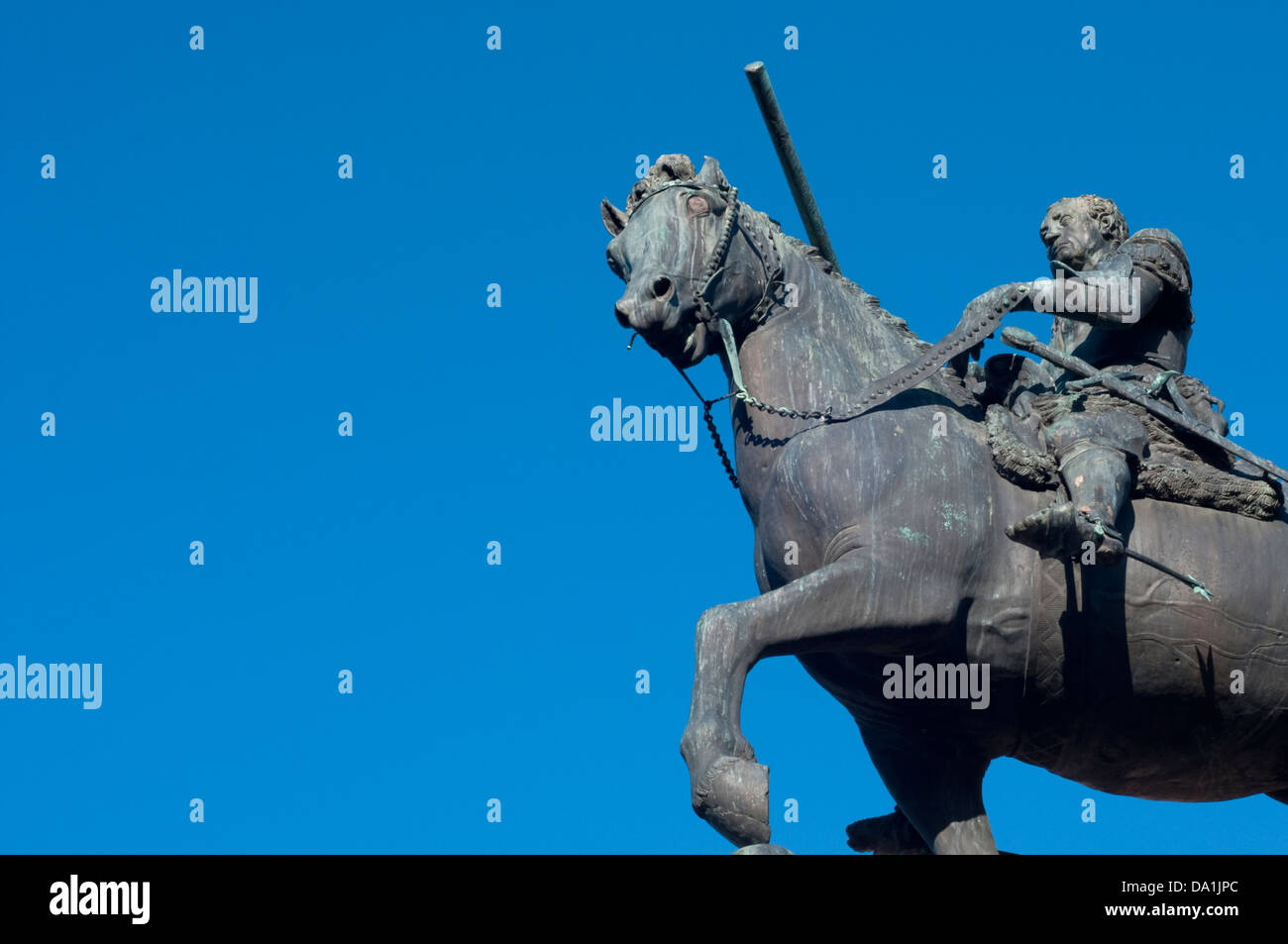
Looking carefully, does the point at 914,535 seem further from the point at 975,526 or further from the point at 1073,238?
the point at 1073,238

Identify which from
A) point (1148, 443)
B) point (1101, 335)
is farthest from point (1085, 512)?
point (1101, 335)

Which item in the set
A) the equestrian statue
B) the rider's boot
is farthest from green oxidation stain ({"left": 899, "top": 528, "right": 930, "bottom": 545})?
the rider's boot

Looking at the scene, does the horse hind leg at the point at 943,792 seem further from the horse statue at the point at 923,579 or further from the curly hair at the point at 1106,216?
the curly hair at the point at 1106,216

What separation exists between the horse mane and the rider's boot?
4.09 ft

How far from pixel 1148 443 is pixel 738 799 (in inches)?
140

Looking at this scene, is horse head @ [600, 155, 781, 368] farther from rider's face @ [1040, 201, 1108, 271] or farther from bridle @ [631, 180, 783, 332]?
rider's face @ [1040, 201, 1108, 271]

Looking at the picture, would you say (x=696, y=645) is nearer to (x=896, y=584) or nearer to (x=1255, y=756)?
(x=896, y=584)

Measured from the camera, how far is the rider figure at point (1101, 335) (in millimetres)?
14891

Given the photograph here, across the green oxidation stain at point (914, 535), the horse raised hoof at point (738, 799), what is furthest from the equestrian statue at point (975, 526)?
the horse raised hoof at point (738, 799)

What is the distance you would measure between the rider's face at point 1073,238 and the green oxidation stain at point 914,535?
2651 millimetres

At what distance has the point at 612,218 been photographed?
1638cm

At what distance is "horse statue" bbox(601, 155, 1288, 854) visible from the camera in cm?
1509

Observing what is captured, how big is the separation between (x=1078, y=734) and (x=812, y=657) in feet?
5.11
